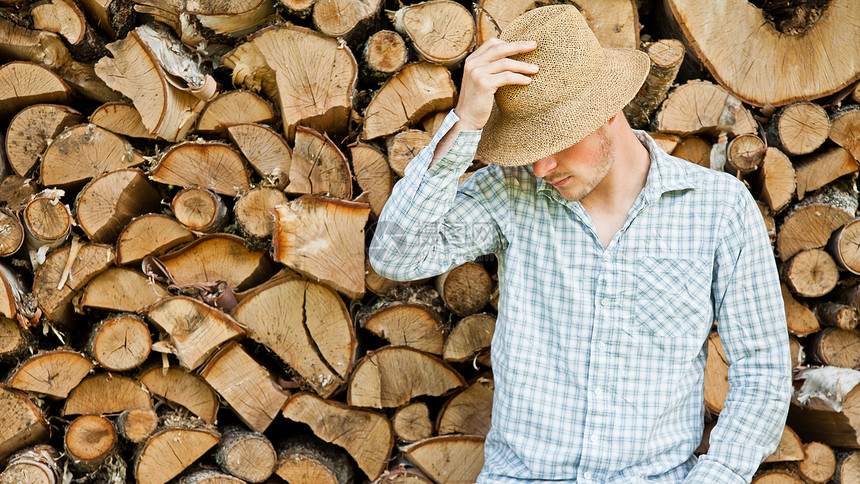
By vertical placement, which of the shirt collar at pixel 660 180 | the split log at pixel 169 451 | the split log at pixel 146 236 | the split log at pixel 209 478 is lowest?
the split log at pixel 209 478

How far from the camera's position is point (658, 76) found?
2.30 metres

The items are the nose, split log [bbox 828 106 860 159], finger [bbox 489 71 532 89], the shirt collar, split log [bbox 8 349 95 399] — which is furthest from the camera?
split log [bbox 828 106 860 159]

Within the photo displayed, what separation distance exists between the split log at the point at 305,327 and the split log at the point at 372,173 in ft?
1.21

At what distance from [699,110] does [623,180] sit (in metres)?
0.68

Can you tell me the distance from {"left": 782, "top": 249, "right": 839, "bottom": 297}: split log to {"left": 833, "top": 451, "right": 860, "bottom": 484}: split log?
0.59m

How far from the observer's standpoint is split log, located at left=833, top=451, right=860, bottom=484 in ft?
7.77

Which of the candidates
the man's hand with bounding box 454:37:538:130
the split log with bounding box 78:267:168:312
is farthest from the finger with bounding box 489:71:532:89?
the split log with bounding box 78:267:168:312

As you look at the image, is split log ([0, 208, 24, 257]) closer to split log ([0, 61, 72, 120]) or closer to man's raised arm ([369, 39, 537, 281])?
split log ([0, 61, 72, 120])

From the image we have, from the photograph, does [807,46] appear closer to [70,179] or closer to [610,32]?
[610,32]

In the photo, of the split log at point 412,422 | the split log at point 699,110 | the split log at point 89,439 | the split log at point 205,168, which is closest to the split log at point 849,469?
the split log at point 699,110

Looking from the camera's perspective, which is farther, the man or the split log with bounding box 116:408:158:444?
the split log with bounding box 116:408:158:444

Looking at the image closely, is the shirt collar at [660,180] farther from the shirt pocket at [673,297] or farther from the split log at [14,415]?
the split log at [14,415]

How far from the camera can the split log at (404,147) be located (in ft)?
7.60

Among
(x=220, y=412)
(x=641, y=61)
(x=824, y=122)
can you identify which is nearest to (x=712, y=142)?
(x=824, y=122)
